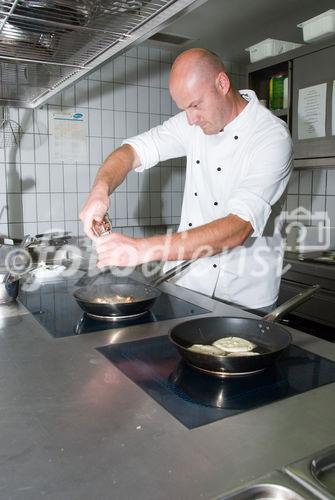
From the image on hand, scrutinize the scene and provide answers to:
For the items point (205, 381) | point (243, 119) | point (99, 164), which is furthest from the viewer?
point (99, 164)

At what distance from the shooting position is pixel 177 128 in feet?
6.44

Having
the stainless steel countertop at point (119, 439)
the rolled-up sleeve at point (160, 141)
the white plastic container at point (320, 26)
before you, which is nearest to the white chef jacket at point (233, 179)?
the rolled-up sleeve at point (160, 141)

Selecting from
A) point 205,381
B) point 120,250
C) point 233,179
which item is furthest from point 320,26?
point 205,381

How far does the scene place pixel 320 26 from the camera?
2582mm

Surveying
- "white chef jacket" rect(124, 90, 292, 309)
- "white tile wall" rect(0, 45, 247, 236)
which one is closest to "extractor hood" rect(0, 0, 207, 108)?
"white chef jacket" rect(124, 90, 292, 309)

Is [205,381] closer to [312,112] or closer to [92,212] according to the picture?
[92,212]

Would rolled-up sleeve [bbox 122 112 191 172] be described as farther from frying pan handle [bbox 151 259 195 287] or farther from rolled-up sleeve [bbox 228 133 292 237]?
frying pan handle [bbox 151 259 195 287]

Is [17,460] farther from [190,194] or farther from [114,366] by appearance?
[190,194]

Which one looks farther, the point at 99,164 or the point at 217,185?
the point at 99,164

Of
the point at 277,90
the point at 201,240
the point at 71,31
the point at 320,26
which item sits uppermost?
the point at 320,26

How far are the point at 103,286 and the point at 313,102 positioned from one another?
A: 2.02m

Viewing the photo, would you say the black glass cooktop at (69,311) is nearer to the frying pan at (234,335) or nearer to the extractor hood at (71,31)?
the frying pan at (234,335)

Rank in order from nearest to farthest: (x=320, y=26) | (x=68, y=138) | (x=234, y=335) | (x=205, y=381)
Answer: (x=205, y=381) → (x=234, y=335) → (x=320, y=26) → (x=68, y=138)

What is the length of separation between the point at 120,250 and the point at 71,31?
0.68 m
